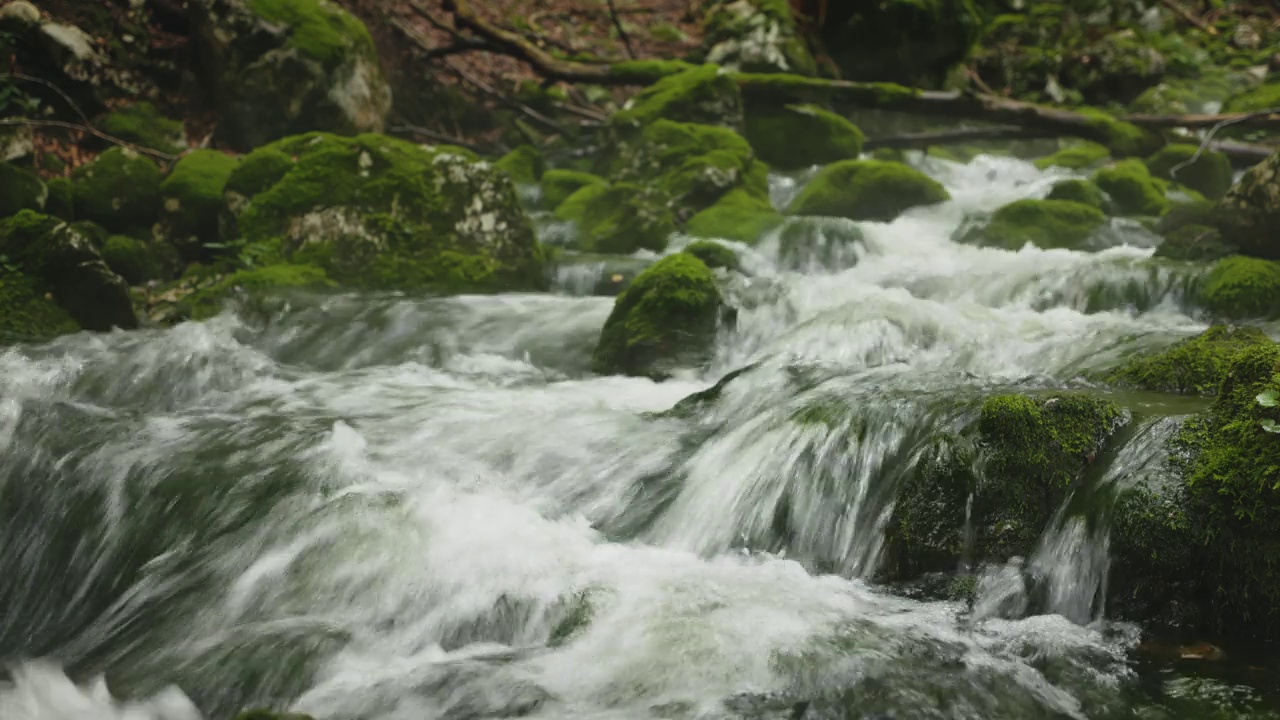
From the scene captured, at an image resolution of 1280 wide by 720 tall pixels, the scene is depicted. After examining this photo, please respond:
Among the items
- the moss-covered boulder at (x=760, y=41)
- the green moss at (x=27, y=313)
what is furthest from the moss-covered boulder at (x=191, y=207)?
the moss-covered boulder at (x=760, y=41)

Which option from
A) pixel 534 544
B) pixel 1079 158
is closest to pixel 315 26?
pixel 534 544

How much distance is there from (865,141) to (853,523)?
39.6 feet

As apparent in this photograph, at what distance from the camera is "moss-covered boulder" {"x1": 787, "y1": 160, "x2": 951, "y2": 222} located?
1155 cm

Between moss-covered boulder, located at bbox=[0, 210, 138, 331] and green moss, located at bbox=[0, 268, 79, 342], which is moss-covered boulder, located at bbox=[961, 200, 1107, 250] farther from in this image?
green moss, located at bbox=[0, 268, 79, 342]

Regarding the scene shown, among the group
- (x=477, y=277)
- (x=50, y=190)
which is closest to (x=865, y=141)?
(x=477, y=277)

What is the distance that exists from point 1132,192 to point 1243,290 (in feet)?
15.1

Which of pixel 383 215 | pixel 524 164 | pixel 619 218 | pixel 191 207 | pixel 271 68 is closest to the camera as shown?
pixel 383 215

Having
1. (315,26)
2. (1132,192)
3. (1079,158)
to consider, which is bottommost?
(1132,192)

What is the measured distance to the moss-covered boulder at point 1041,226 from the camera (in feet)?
32.7

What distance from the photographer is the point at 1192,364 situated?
472 centimetres

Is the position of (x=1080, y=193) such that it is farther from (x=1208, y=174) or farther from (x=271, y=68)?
(x=271, y=68)

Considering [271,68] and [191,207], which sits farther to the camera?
[271,68]

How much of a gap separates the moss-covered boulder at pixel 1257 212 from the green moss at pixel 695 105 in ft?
22.4

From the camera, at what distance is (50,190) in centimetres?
855
